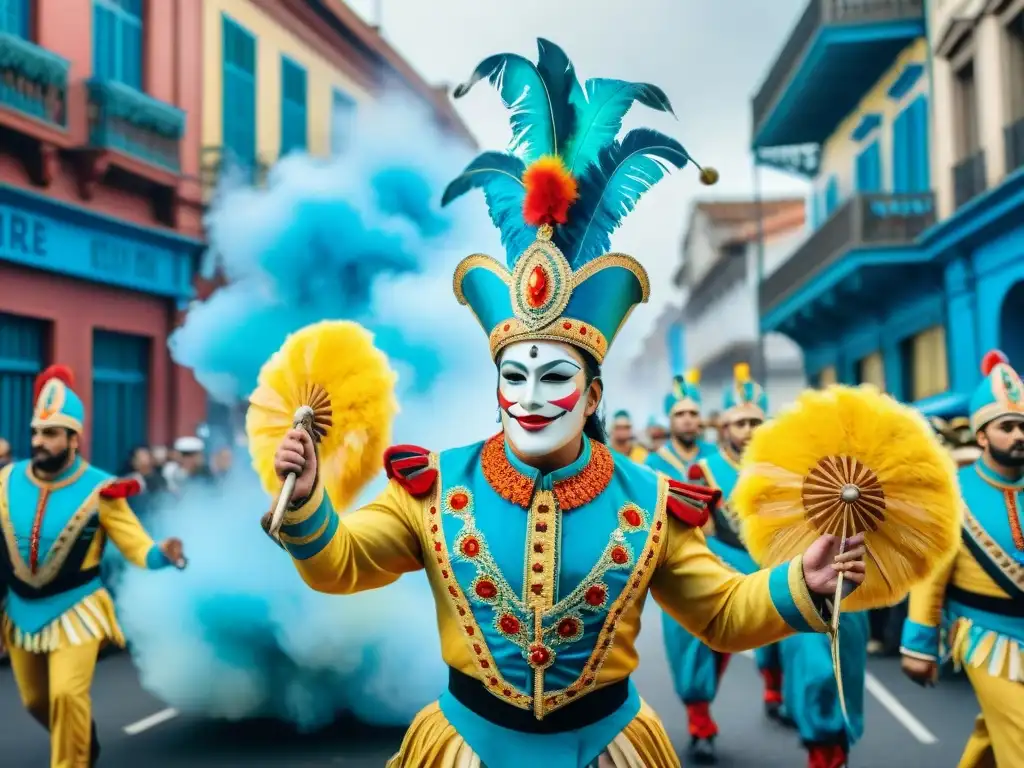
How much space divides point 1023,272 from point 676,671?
29.1 ft

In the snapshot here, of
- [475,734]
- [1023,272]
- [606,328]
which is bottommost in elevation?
[475,734]

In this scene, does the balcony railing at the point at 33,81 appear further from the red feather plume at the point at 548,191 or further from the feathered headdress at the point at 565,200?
the red feather plume at the point at 548,191

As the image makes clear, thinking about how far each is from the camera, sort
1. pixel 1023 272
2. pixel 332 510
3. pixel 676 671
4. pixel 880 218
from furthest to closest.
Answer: pixel 880 218
pixel 1023 272
pixel 676 671
pixel 332 510

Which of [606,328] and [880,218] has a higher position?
[880,218]

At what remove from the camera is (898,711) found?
7.32 m

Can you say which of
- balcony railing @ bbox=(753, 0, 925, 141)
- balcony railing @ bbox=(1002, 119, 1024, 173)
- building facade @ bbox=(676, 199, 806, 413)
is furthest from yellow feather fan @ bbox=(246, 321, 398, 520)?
building facade @ bbox=(676, 199, 806, 413)

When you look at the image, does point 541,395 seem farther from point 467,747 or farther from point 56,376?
point 56,376

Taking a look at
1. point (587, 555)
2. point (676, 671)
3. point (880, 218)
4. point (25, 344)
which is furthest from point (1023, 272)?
point (587, 555)

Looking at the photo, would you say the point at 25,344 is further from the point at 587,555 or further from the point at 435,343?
the point at 587,555

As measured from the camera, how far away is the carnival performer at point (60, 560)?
17.9ft

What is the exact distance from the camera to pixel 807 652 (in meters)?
5.85

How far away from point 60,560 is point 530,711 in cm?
343

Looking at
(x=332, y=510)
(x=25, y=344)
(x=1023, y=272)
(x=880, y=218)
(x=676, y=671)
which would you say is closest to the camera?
(x=332, y=510)

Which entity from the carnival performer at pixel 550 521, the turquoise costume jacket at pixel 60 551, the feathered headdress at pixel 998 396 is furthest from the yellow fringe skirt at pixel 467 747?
the turquoise costume jacket at pixel 60 551
